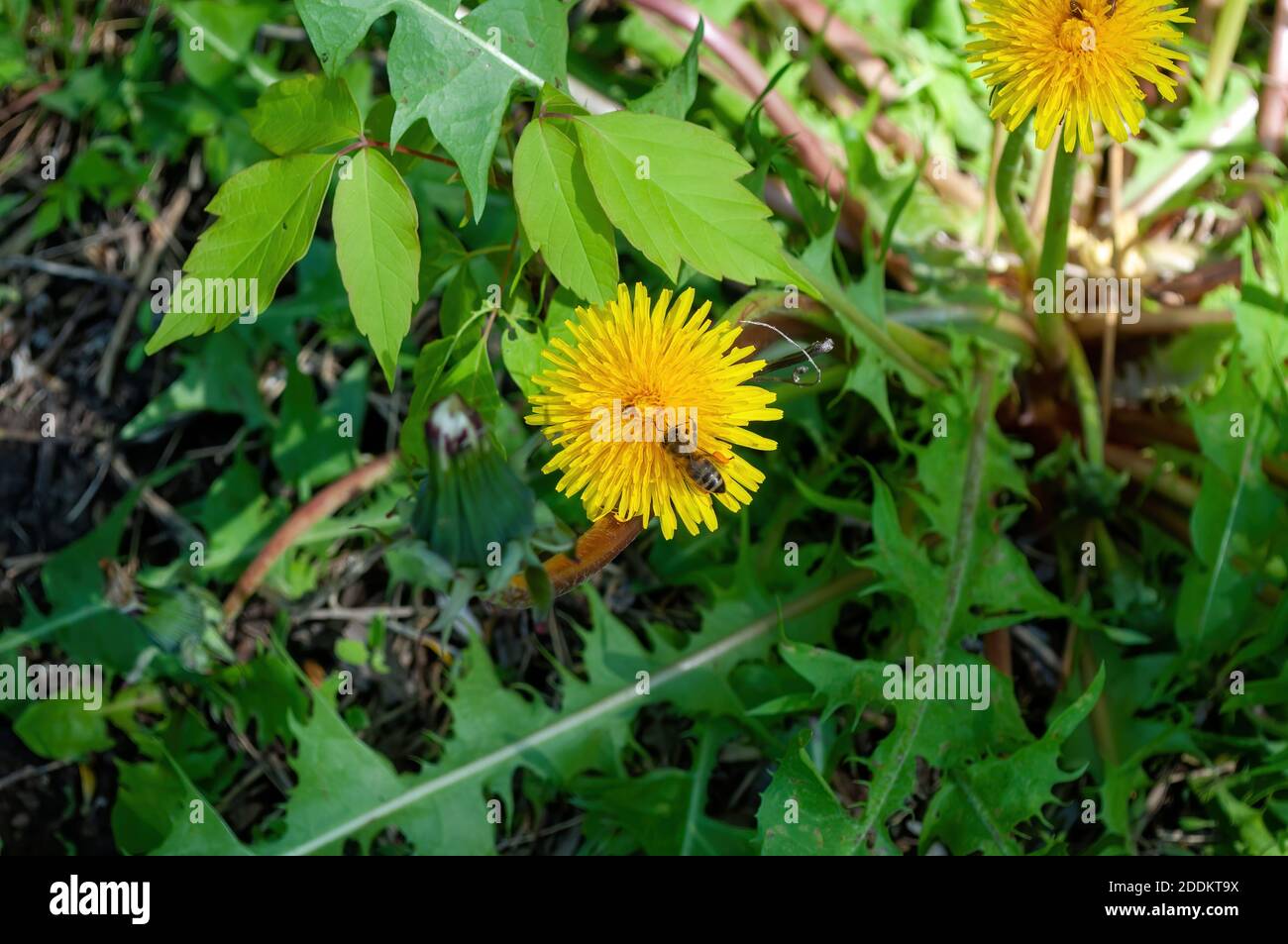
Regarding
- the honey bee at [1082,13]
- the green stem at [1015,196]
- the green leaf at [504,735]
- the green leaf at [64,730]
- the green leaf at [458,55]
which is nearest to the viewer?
the green leaf at [458,55]

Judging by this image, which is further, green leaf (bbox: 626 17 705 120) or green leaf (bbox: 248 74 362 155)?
green leaf (bbox: 626 17 705 120)

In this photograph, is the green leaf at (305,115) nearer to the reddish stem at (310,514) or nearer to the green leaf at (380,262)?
the green leaf at (380,262)

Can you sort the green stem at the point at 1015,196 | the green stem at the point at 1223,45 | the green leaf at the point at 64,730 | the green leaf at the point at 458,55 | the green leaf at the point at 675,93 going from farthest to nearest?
the green leaf at the point at 64,730 < the green stem at the point at 1223,45 < the green stem at the point at 1015,196 < the green leaf at the point at 675,93 < the green leaf at the point at 458,55

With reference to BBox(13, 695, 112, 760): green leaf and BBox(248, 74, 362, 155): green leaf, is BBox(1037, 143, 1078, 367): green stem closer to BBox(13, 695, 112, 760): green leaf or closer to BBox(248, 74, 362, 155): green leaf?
BBox(248, 74, 362, 155): green leaf

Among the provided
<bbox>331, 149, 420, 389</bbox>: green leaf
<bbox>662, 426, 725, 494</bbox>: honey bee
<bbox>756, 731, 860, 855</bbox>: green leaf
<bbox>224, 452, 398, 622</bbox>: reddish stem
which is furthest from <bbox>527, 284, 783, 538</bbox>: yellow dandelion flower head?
<bbox>224, 452, 398, 622</bbox>: reddish stem

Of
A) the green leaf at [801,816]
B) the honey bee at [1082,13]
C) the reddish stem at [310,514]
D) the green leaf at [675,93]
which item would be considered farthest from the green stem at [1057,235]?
the reddish stem at [310,514]

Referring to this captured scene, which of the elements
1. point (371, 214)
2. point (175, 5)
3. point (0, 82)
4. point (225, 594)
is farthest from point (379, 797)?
point (0, 82)

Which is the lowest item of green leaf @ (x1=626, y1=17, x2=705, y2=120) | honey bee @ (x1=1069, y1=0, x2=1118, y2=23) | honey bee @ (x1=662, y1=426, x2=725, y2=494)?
honey bee @ (x1=662, y1=426, x2=725, y2=494)
